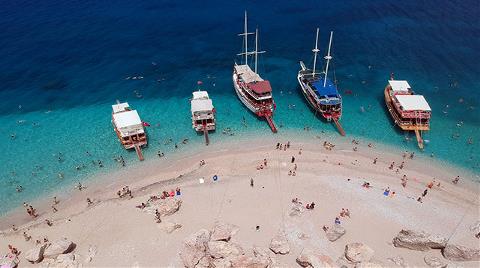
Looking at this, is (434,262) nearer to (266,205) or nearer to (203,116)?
(266,205)

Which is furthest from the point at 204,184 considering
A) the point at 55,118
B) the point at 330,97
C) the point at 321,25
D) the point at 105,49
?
the point at 321,25

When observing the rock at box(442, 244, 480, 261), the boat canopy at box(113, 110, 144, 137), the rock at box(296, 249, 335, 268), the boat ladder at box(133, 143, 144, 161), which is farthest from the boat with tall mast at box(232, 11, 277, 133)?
the rock at box(442, 244, 480, 261)

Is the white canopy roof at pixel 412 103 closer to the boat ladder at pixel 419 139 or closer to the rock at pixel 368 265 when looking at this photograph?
the boat ladder at pixel 419 139

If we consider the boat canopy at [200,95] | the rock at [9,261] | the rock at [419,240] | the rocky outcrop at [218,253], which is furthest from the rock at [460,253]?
the rock at [9,261]

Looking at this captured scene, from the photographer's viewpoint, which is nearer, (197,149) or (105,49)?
(197,149)

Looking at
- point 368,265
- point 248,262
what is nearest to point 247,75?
point 248,262

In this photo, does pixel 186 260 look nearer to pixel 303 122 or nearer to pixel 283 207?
pixel 283 207

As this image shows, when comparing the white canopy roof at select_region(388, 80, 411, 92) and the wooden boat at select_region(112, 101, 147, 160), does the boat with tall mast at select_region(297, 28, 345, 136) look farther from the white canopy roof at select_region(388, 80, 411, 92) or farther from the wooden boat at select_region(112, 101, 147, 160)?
the wooden boat at select_region(112, 101, 147, 160)
